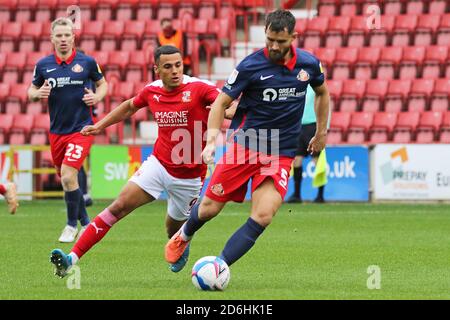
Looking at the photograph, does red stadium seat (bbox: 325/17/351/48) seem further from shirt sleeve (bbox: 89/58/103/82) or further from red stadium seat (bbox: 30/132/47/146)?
shirt sleeve (bbox: 89/58/103/82)

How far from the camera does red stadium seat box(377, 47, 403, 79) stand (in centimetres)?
2347

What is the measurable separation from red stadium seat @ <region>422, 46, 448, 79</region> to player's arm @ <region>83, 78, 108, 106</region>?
38.7ft

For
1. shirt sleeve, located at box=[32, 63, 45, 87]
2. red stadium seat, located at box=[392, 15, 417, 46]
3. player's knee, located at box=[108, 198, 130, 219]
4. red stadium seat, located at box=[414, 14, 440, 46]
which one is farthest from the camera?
red stadium seat, located at box=[392, 15, 417, 46]

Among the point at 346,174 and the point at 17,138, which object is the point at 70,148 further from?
the point at 17,138

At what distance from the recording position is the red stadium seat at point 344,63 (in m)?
23.8

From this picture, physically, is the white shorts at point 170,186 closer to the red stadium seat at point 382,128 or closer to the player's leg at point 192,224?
the player's leg at point 192,224

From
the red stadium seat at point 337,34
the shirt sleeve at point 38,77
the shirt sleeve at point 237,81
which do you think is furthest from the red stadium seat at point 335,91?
the shirt sleeve at point 237,81

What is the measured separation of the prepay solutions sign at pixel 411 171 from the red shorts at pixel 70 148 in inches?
307

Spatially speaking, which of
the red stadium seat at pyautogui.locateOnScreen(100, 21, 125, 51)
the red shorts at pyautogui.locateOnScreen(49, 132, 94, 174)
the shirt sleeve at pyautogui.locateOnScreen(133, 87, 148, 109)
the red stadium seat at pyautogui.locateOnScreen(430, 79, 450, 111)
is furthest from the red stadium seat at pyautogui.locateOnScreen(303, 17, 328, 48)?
the shirt sleeve at pyautogui.locateOnScreen(133, 87, 148, 109)

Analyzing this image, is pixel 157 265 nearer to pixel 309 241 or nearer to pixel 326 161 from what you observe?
pixel 309 241

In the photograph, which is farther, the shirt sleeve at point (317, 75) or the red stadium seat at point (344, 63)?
the red stadium seat at point (344, 63)

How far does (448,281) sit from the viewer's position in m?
8.57

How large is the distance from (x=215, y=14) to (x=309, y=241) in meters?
14.0

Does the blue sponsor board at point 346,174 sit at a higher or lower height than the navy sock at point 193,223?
lower
